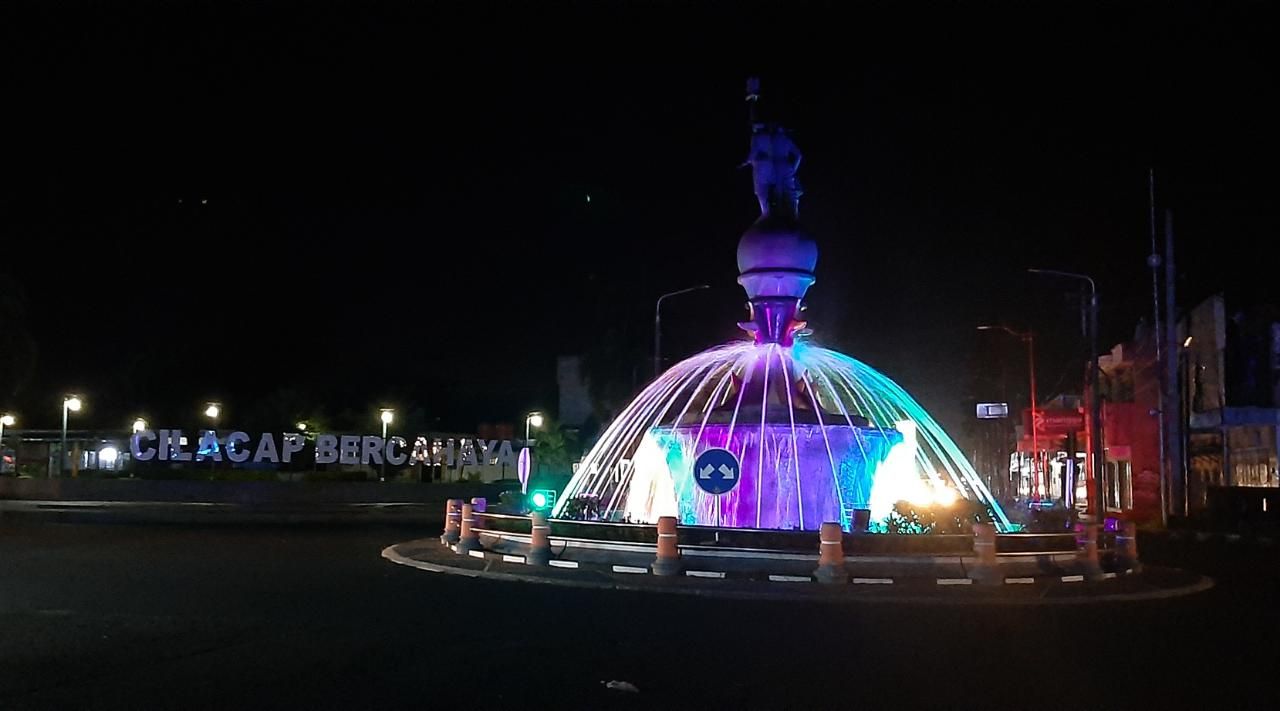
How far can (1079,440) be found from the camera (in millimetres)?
60750

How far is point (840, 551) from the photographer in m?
20.4

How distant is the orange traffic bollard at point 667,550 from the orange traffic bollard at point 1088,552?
24.0 feet

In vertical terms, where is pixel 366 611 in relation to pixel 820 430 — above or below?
below

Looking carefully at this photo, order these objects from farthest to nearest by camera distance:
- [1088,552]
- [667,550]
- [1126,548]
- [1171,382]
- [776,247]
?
[1171,382] < [776,247] < [1126,548] < [1088,552] < [667,550]

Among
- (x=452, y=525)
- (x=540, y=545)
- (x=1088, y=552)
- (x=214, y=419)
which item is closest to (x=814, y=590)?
(x=540, y=545)

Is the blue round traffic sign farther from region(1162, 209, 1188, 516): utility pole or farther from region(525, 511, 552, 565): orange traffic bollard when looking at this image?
region(1162, 209, 1188, 516): utility pole

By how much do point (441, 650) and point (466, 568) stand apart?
31.7 ft

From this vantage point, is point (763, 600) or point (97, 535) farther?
point (97, 535)

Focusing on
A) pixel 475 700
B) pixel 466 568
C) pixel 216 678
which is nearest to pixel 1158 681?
pixel 475 700

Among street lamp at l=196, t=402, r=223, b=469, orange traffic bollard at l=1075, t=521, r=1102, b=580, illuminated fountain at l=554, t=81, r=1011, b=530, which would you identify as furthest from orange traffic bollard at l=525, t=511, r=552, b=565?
street lamp at l=196, t=402, r=223, b=469

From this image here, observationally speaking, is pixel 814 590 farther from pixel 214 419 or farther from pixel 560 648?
pixel 214 419

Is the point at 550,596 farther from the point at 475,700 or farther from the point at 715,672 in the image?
the point at 475,700

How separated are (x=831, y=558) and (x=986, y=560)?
2.62 m

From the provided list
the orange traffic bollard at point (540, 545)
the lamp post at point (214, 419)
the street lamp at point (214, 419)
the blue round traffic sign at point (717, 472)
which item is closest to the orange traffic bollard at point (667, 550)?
the blue round traffic sign at point (717, 472)
